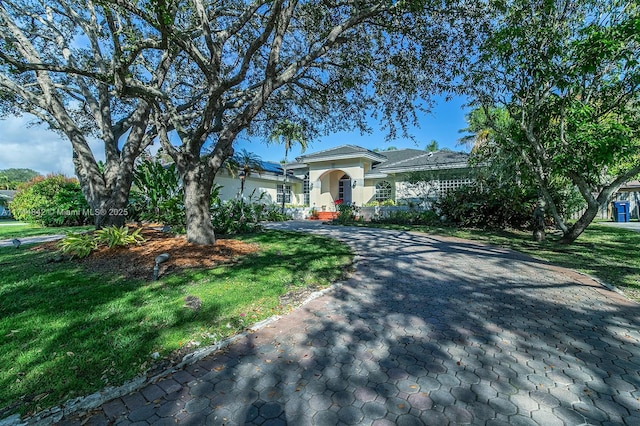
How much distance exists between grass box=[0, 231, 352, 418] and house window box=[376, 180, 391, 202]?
1643cm

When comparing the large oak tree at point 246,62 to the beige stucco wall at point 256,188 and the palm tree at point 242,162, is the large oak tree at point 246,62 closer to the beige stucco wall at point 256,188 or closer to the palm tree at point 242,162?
the palm tree at point 242,162

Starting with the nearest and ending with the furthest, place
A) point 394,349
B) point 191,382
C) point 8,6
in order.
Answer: point 191,382 → point 394,349 → point 8,6

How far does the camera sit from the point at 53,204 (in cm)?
1458

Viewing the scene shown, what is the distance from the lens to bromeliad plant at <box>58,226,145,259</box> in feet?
22.5

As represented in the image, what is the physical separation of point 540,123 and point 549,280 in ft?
19.1

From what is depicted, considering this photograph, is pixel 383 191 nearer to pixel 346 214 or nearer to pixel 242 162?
pixel 346 214

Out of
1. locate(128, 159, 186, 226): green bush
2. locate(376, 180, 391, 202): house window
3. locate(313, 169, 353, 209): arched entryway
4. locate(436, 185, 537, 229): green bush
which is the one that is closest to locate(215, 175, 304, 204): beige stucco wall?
locate(313, 169, 353, 209): arched entryway

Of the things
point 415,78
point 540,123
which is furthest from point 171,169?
point 540,123

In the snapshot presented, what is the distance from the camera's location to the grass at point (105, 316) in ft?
8.78

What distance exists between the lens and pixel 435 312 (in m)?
4.39

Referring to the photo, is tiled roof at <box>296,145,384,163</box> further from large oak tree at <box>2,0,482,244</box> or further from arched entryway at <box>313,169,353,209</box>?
large oak tree at <box>2,0,482,244</box>

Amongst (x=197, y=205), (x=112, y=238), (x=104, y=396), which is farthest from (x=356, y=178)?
(x=104, y=396)

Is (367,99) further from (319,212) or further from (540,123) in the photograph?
(319,212)

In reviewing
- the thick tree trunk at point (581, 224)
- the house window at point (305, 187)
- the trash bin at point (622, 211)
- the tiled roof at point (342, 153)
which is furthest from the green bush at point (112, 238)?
the trash bin at point (622, 211)
